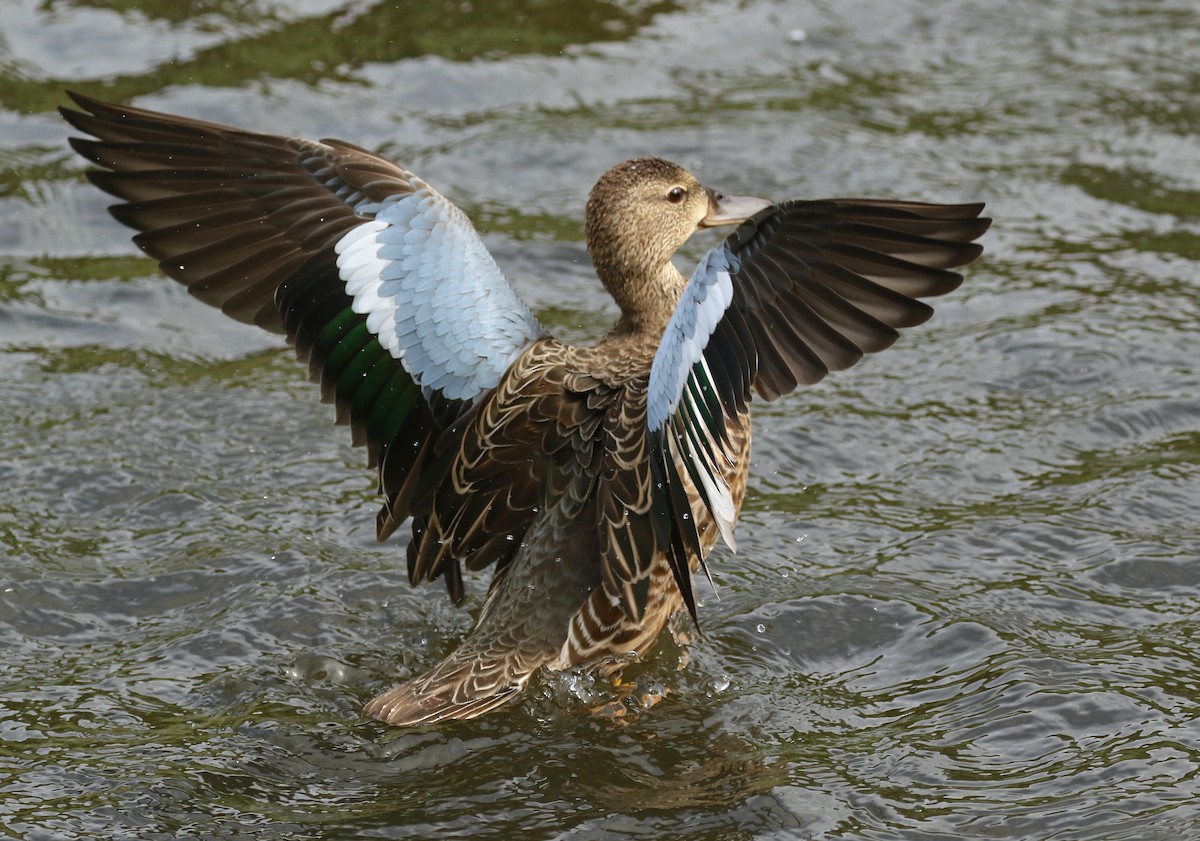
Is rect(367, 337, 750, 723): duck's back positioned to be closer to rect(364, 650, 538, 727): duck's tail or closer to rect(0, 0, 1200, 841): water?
rect(364, 650, 538, 727): duck's tail

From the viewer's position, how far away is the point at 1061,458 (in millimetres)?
7246

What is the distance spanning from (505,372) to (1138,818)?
262 cm

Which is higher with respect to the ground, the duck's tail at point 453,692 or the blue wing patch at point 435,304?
the blue wing patch at point 435,304

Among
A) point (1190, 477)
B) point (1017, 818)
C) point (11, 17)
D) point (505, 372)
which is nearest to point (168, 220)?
point (505, 372)

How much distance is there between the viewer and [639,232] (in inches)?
242

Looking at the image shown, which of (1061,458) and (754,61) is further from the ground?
(754,61)

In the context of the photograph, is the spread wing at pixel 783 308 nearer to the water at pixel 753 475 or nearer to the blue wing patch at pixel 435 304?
the blue wing patch at pixel 435 304

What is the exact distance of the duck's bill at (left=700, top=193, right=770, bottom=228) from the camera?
6461 mm

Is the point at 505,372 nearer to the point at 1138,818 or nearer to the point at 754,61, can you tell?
the point at 1138,818

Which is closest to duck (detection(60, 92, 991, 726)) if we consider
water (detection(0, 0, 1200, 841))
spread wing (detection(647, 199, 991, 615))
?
spread wing (detection(647, 199, 991, 615))

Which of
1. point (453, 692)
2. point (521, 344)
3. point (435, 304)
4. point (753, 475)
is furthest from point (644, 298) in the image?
point (453, 692)

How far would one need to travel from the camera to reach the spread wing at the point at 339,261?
5.89 m

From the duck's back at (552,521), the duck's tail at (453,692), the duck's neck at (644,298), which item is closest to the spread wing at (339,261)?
the duck's back at (552,521)

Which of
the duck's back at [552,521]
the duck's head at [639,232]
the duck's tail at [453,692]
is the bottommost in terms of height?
the duck's tail at [453,692]
